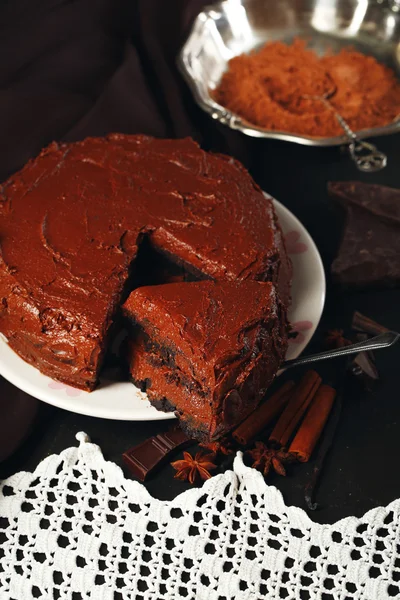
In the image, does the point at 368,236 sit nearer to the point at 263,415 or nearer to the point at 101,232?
the point at 263,415

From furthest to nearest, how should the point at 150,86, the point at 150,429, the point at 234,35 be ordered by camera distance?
the point at 234,35, the point at 150,86, the point at 150,429

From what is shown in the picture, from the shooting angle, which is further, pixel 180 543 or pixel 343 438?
pixel 343 438

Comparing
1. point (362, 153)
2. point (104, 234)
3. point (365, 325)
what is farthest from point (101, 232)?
point (362, 153)

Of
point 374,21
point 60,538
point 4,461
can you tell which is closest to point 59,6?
point 374,21

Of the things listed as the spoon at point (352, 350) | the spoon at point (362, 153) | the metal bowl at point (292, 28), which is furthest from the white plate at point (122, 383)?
the metal bowl at point (292, 28)

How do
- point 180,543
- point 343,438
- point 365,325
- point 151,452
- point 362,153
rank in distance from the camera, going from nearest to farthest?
point 180,543 → point 151,452 → point 343,438 → point 365,325 → point 362,153

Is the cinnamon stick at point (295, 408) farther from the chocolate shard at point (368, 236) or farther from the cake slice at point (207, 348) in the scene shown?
the chocolate shard at point (368, 236)

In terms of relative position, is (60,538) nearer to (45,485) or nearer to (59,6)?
(45,485)

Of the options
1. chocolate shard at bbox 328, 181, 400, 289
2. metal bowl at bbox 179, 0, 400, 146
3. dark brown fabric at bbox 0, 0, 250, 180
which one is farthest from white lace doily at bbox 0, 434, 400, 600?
metal bowl at bbox 179, 0, 400, 146

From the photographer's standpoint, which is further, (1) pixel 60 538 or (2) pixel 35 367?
(2) pixel 35 367
